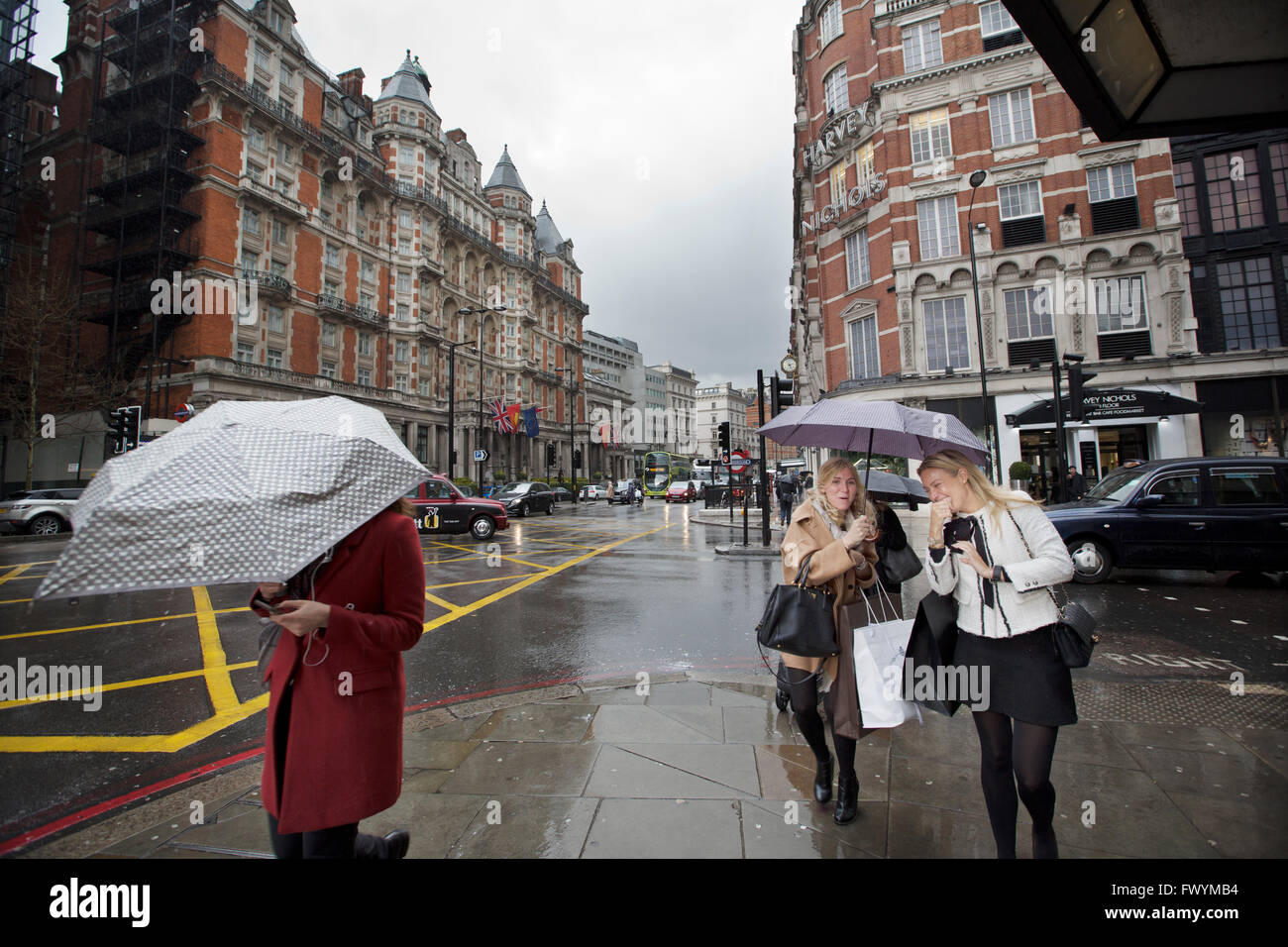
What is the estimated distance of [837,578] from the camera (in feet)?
9.72

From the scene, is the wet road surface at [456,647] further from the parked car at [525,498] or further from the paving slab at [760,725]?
the parked car at [525,498]

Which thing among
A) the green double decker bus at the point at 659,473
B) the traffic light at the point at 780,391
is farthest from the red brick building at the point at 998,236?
the green double decker bus at the point at 659,473

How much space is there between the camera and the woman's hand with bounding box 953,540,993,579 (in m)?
2.36

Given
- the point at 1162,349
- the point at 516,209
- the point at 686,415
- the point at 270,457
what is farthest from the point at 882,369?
the point at 686,415

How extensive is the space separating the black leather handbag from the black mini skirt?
0.62 meters

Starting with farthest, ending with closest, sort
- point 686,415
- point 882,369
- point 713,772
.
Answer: point 686,415 < point 882,369 < point 713,772

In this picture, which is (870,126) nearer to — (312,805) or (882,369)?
(882,369)

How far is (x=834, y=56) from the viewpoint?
27281 mm

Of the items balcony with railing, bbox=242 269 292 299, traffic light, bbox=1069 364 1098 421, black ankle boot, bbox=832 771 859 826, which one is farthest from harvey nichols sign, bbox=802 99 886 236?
balcony with railing, bbox=242 269 292 299

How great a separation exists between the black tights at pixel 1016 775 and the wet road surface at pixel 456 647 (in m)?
3.11

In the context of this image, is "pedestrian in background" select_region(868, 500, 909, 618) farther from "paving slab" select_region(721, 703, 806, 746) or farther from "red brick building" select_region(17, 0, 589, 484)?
"red brick building" select_region(17, 0, 589, 484)

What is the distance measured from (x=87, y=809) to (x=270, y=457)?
299 cm

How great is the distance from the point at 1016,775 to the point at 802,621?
104 centimetres

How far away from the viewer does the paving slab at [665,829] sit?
251 centimetres
